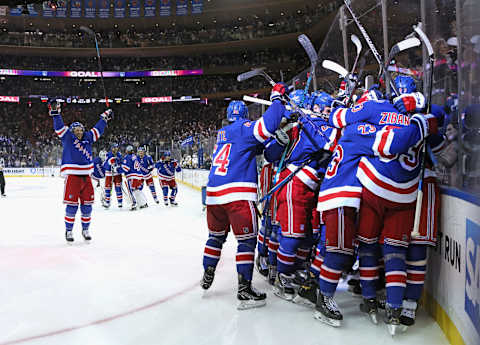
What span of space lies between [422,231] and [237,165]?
48.0 inches

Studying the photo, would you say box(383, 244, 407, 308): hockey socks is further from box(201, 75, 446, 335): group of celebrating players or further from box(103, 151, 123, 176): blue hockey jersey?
box(103, 151, 123, 176): blue hockey jersey

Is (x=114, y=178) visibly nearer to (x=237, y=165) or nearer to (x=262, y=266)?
(x=262, y=266)

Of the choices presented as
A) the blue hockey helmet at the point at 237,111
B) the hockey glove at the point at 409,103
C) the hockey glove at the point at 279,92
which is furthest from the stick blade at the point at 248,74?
the hockey glove at the point at 409,103

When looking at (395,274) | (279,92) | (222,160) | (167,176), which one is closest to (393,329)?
(395,274)

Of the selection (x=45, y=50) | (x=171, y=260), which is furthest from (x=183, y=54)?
(x=171, y=260)

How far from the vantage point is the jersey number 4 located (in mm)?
3090

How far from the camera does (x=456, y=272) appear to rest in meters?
2.37

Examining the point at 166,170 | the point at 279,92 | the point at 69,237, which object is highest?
the point at 279,92

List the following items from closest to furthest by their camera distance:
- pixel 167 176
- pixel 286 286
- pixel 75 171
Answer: pixel 286 286 → pixel 75 171 → pixel 167 176

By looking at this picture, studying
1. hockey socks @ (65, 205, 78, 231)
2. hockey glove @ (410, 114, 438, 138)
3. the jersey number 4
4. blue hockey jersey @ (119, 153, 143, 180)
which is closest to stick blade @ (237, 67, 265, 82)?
the jersey number 4

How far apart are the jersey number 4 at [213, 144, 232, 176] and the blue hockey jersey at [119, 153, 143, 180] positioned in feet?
19.7

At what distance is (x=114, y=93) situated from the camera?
28719mm

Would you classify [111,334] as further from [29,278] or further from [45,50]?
[45,50]

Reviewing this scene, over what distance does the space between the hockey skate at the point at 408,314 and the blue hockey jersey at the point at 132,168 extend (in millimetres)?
6922
